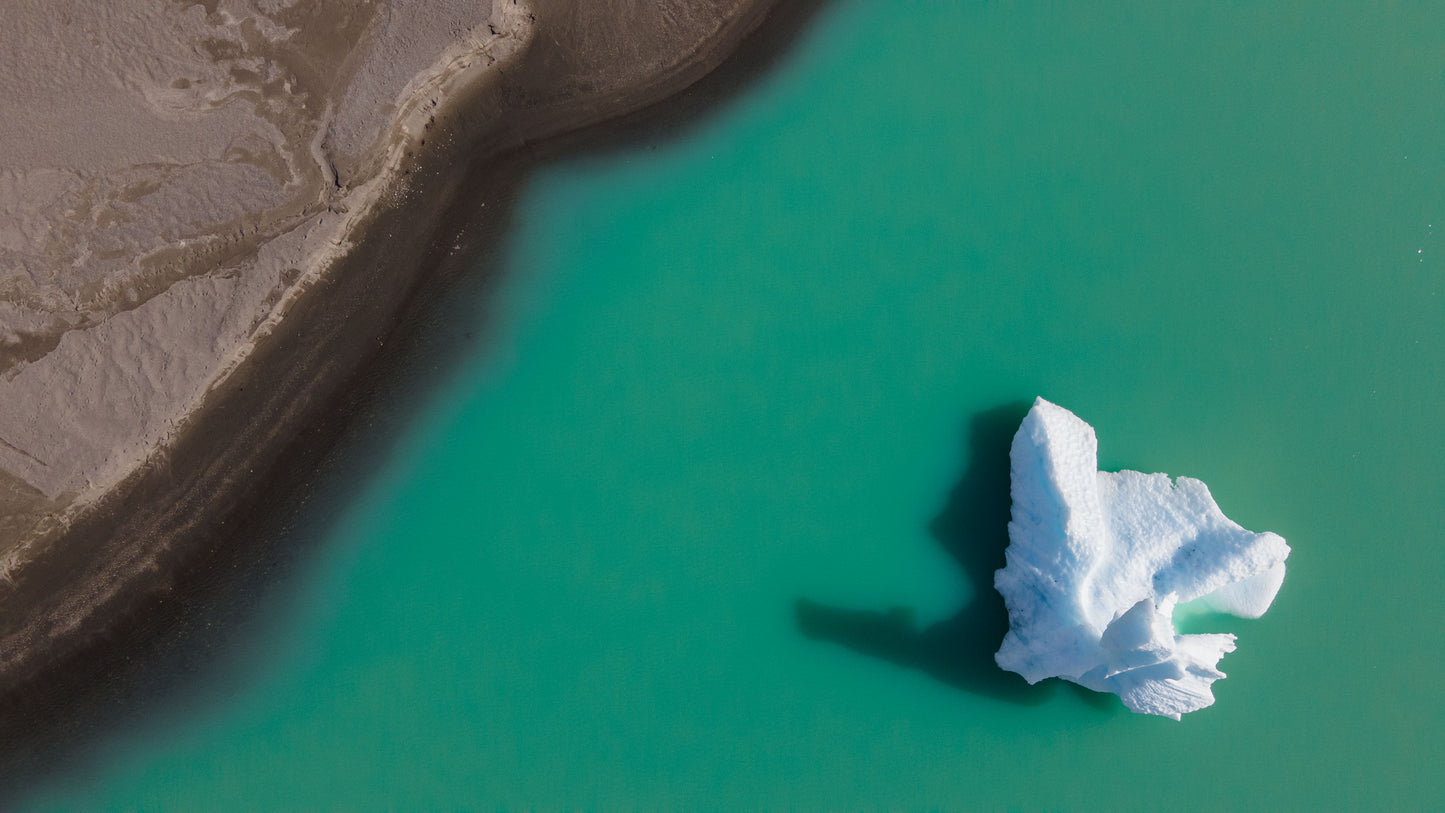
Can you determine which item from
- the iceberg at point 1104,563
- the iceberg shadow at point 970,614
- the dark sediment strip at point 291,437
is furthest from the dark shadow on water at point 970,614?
the dark sediment strip at point 291,437

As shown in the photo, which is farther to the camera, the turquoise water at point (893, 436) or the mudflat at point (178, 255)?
the turquoise water at point (893, 436)

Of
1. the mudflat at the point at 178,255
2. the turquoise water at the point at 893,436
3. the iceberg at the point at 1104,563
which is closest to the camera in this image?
the iceberg at the point at 1104,563

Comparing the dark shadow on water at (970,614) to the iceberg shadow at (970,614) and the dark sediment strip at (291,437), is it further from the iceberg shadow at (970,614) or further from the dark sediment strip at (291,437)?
the dark sediment strip at (291,437)

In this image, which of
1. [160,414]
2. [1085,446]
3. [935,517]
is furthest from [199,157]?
[1085,446]

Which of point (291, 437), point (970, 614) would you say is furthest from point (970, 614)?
point (291, 437)

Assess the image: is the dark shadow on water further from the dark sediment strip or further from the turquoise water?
the dark sediment strip

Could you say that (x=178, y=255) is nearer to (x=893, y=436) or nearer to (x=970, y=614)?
(x=893, y=436)

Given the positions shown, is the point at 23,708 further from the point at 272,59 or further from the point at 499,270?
the point at 272,59
